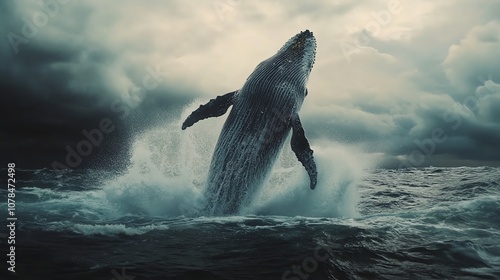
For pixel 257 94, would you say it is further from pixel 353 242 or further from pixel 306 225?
pixel 353 242

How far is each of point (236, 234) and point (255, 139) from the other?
3291 millimetres

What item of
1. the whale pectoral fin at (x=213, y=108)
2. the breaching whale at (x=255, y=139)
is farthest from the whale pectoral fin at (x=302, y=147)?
the whale pectoral fin at (x=213, y=108)

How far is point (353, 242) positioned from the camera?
786cm

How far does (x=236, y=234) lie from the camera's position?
8.37 m

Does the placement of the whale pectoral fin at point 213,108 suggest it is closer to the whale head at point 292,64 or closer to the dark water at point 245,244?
the whale head at point 292,64

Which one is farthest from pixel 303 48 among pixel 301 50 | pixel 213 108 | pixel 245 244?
pixel 245 244

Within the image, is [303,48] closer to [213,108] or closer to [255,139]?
[213,108]

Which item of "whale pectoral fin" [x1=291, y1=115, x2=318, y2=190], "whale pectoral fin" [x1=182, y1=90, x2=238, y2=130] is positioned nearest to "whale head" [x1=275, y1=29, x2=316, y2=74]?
"whale pectoral fin" [x1=182, y1=90, x2=238, y2=130]

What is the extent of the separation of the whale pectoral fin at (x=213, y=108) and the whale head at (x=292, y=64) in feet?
3.24

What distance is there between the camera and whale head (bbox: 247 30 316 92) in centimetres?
1160

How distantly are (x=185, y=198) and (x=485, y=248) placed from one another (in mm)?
7960

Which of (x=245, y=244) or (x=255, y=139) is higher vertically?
(x=255, y=139)

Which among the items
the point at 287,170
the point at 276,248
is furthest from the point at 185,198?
the point at 287,170

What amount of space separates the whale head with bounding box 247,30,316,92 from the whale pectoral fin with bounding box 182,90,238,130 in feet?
3.24
